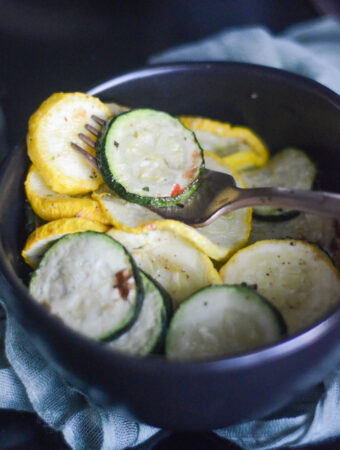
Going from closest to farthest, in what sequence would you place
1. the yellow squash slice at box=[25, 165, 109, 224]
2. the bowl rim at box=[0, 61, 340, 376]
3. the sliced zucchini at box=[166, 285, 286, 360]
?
the bowl rim at box=[0, 61, 340, 376]
the sliced zucchini at box=[166, 285, 286, 360]
the yellow squash slice at box=[25, 165, 109, 224]

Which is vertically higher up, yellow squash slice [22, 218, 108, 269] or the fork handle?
the fork handle

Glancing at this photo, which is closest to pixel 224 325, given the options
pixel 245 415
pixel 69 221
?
pixel 245 415

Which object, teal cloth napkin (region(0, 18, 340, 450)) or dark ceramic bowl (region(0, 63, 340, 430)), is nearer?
dark ceramic bowl (region(0, 63, 340, 430))

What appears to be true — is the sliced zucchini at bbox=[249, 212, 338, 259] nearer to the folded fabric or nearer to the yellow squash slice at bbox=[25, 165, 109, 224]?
the yellow squash slice at bbox=[25, 165, 109, 224]

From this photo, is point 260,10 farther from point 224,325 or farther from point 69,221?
point 224,325

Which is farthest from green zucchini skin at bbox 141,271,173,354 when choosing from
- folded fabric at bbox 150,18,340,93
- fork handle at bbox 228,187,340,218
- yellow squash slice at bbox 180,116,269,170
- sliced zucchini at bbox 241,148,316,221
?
folded fabric at bbox 150,18,340,93

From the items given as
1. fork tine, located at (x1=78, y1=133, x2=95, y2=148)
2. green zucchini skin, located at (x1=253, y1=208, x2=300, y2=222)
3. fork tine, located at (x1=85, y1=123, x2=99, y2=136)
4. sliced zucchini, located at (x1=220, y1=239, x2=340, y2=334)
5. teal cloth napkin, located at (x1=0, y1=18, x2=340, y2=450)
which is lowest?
teal cloth napkin, located at (x1=0, y1=18, x2=340, y2=450)

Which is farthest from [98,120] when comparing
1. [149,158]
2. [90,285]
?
[90,285]

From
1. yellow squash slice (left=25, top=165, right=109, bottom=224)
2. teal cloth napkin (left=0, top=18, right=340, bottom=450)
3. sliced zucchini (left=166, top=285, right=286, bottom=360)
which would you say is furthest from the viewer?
yellow squash slice (left=25, top=165, right=109, bottom=224)
